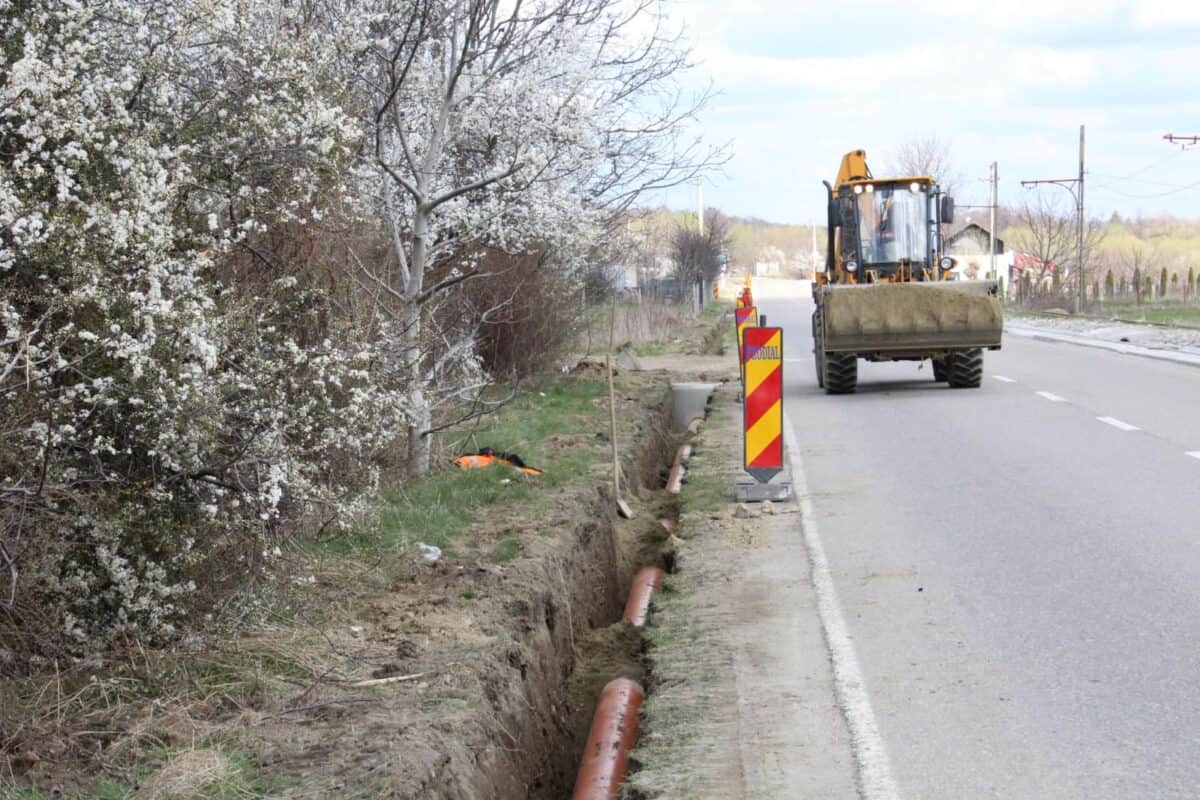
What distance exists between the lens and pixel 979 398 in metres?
18.9

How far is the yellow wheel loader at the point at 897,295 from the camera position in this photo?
1953 cm

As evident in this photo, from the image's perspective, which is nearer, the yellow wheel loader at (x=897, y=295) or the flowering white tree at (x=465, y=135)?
the flowering white tree at (x=465, y=135)

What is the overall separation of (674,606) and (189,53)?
13.2ft

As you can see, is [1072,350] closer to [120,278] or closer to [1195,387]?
[1195,387]

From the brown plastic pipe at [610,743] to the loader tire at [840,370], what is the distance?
13.0 metres

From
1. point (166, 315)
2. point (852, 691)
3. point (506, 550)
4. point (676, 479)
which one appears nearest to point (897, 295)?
point (676, 479)

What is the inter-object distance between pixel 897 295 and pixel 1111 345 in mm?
13698

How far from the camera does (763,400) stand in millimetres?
11711

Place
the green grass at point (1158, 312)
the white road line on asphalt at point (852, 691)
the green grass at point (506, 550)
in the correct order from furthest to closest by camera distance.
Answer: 1. the green grass at point (1158, 312)
2. the green grass at point (506, 550)
3. the white road line on asphalt at point (852, 691)

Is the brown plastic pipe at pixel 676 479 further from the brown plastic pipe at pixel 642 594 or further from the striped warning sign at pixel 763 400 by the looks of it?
the brown plastic pipe at pixel 642 594

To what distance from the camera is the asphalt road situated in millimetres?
5320

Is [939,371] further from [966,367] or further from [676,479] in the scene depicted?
[676,479]

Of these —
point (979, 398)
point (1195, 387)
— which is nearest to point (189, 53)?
point (979, 398)

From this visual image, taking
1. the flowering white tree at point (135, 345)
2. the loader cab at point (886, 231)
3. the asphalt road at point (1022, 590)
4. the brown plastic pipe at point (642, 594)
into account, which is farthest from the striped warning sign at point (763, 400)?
the loader cab at point (886, 231)
